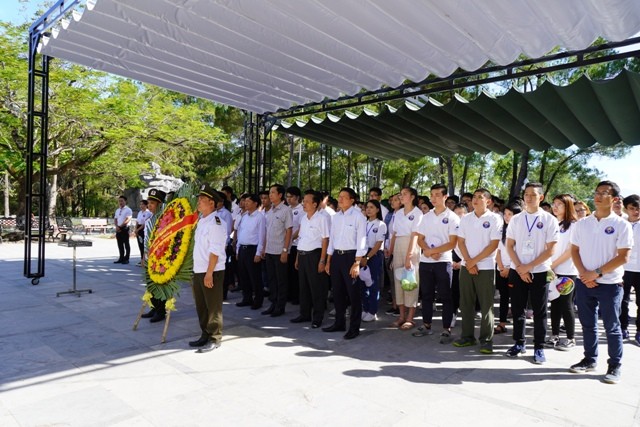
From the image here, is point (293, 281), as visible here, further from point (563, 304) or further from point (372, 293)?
point (563, 304)

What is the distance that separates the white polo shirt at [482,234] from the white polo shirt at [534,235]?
0.62 ft

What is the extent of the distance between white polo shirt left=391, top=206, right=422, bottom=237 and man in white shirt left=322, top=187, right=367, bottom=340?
2.36 ft

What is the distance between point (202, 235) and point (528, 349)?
3495 mm

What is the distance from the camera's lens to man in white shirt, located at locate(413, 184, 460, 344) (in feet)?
15.3

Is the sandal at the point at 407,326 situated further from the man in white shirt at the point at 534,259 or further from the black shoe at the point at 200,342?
the black shoe at the point at 200,342

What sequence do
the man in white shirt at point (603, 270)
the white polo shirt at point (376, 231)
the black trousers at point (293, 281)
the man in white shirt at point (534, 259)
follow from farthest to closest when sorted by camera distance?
the black trousers at point (293, 281) → the white polo shirt at point (376, 231) → the man in white shirt at point (534, 259) → the man in white shirt at point (603, 270)

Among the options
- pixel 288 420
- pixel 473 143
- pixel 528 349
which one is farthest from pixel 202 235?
pixel 473 143

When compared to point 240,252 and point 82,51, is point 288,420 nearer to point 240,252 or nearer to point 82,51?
point 240,252

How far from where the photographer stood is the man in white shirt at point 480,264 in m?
4.23

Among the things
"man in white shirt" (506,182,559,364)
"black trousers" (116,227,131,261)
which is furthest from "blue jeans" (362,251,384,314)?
"black trousers" (116,227,131,261)

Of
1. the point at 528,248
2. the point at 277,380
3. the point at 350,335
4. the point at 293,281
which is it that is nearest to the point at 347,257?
the point at 350,335

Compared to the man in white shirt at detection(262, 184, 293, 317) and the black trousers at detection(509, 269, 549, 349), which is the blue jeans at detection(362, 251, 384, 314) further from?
the black trousers at detection(509, 269, 549, 349)

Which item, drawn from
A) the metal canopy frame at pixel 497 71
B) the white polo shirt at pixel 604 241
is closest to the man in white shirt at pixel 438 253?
the white polo shirt at pixel 604 241

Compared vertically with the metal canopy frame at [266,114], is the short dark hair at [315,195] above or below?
below
